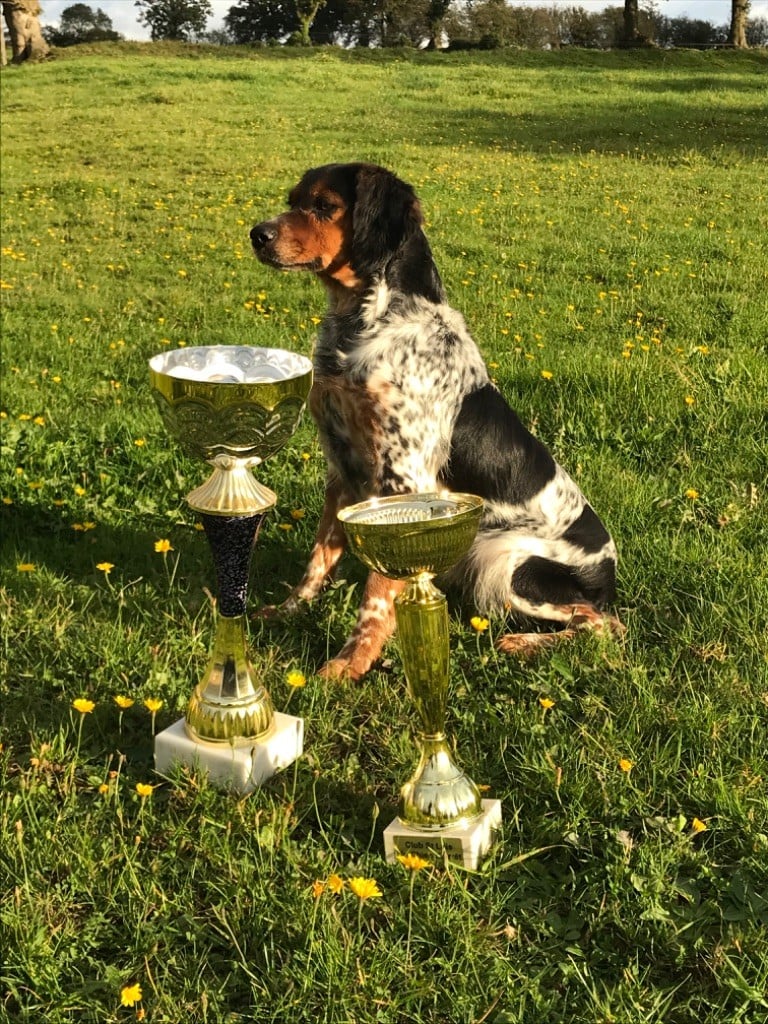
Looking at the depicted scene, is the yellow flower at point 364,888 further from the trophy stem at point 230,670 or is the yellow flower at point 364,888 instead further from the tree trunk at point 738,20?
the tree trunk at point 738,20

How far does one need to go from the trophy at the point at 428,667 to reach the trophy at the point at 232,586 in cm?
34

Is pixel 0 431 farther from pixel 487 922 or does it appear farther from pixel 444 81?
pixel 444 81

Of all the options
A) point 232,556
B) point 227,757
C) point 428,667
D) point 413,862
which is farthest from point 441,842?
point 232,556

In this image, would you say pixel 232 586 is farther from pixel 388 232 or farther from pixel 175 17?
pixel 175 17

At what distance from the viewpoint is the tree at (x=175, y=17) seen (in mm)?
61062

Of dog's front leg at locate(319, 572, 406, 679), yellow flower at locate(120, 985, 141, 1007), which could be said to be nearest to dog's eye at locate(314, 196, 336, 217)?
dog's front leg at locate(319, 572, 406, 679)

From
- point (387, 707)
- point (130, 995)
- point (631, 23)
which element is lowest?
point (387, 707)

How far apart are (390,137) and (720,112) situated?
7.10 metres

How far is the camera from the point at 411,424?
3.61 meters

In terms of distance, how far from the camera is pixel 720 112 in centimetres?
1981

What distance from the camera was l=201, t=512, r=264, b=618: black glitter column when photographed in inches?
107

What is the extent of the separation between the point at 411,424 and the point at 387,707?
1.02 metres

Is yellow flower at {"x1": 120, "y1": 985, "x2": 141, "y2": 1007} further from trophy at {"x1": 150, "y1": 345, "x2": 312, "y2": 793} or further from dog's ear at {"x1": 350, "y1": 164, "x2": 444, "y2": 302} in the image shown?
dog's ear at {"x1": 350, "y1": 164, "x2": 444, "y2": 302}

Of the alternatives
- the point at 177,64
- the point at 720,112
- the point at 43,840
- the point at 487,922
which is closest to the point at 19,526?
the point at 43,840
